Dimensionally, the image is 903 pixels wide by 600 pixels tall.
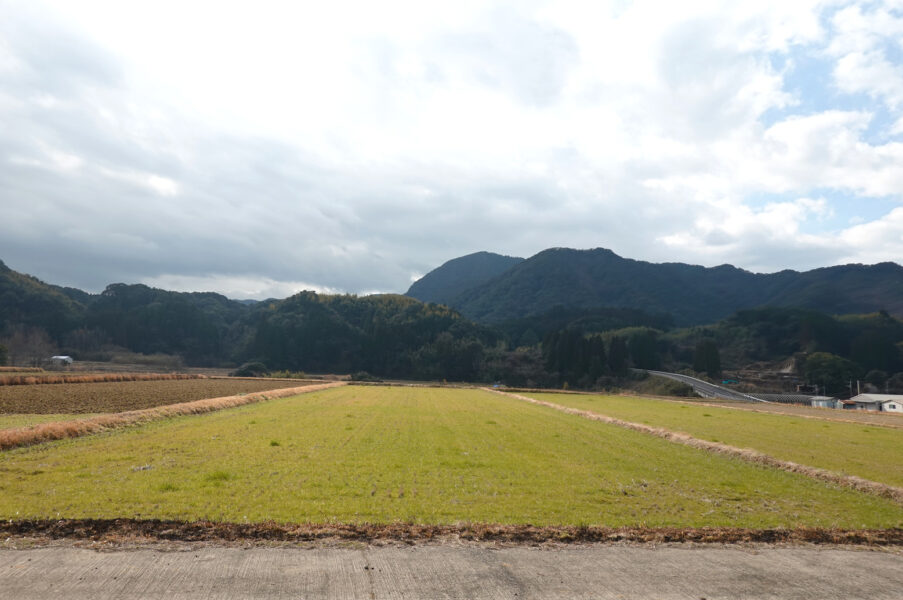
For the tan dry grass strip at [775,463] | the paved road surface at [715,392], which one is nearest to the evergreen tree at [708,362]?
the paved road surface at [715,392]

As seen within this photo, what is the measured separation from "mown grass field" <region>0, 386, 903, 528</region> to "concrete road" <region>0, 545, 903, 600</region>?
2.02 metres

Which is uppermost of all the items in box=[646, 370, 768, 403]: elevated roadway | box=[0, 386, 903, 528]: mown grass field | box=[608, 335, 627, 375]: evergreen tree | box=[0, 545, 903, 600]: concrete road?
box=[608, 335, 627, 375]: evergreen tree

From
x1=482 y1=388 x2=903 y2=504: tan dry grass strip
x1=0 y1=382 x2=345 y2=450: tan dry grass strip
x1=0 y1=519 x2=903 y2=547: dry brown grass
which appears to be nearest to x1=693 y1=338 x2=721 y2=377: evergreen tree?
x1=482 y1=388 x2=903 y2=504: tan dry grass strip

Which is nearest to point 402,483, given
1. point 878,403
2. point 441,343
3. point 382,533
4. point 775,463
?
point 382,533

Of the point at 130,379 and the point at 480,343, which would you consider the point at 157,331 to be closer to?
the point at 480,343

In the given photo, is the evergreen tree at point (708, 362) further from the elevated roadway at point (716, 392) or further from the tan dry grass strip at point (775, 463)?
the tan dry grass strip at point (775, 463)

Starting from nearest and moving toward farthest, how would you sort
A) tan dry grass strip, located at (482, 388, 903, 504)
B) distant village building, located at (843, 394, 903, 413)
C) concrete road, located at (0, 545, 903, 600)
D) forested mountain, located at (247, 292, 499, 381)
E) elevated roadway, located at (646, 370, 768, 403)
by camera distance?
1. concrete road, located at (0, 545, 903, 600)
2. tan dry grass strip, located at (482, 388, 903, 504)
3. distant village building, located at (843, 394, 903, 413)
4. elevated roadway, located at (646, 370, 768, 403)
5. forested mountain, located at (247, 292, 499, 381)

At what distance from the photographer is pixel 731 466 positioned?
65.2ft

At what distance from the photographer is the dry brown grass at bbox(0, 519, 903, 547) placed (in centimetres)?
924

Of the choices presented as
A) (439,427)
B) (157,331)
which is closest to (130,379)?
(439,427)

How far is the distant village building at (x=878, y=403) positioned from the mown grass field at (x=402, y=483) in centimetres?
9021

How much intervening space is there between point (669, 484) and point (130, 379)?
3072 inches

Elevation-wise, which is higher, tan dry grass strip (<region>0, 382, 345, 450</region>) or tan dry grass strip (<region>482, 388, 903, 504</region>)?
tan dry grass strip (<region>482, 388, 903, 504</region>)

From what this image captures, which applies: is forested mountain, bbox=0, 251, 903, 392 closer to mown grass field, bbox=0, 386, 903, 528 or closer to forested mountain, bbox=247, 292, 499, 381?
forested mountain, bbox=247, 292, 499, 381
